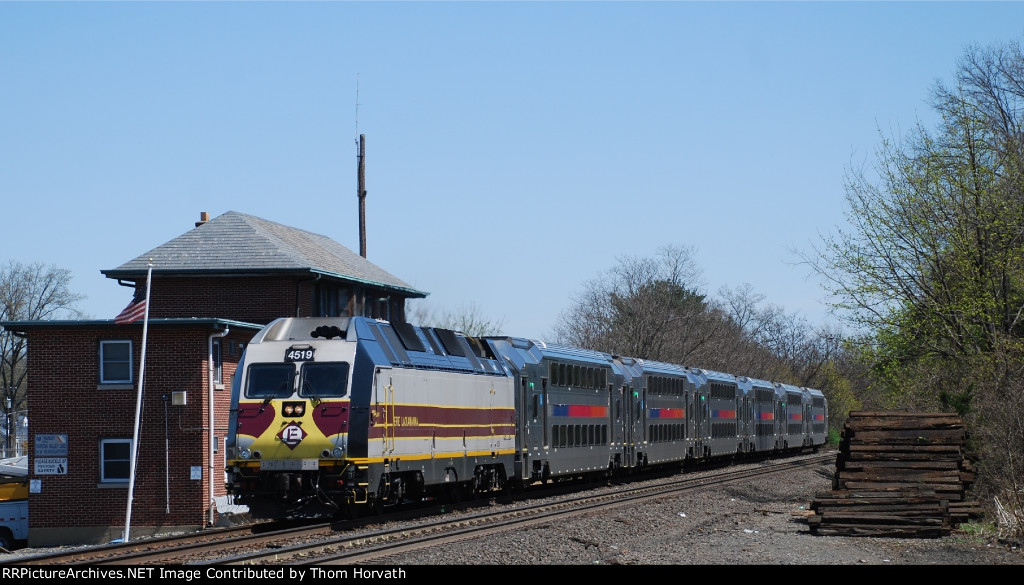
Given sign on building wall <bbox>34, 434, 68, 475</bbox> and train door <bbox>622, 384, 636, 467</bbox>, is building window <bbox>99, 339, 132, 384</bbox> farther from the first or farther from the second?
train door <bbox>622, 384, 636, 467</bbox>

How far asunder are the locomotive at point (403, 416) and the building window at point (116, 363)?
1073 cm

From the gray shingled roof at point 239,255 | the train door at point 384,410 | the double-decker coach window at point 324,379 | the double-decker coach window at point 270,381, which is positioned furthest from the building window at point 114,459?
the train door at point 384,410

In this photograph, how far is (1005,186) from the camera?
94.7 feet

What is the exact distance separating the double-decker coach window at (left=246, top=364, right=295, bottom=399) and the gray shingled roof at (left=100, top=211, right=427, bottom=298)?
53.6 feet

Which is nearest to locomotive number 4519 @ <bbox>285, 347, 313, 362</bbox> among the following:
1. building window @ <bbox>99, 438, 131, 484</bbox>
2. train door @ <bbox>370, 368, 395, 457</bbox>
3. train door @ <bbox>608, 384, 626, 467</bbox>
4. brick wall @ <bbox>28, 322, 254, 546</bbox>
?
train door @ <bbox>370, 368, 395, 457</bbox>

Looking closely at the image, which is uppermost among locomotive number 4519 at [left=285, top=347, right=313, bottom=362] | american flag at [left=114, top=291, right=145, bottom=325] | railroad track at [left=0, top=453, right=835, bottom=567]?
american flag at [left=114, top=291, right=145, bottom=325]

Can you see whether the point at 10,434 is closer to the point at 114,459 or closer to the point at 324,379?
the point at 114,459

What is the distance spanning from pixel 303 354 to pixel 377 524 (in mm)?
3414

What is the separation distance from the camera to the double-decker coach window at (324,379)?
20703mm

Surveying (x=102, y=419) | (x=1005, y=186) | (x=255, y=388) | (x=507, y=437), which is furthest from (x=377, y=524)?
(x=1005, y=186)

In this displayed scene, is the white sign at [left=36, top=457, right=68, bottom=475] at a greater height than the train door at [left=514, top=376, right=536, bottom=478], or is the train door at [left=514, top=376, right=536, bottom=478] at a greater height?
the train door at [left=514, top=376, right=536, bottom=478]

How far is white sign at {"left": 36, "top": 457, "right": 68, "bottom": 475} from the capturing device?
104 feet

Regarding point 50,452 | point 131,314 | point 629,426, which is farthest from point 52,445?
point 629,426
